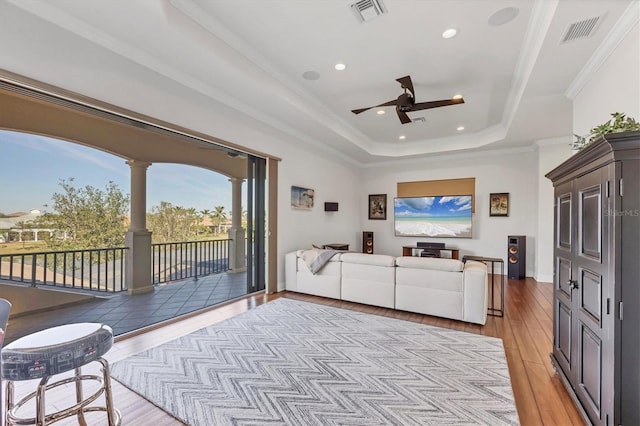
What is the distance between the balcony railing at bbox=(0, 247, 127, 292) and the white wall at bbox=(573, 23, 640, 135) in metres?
5.81

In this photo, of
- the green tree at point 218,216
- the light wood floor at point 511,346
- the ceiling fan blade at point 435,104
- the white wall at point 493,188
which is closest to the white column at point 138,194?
the green tree at point 218,216

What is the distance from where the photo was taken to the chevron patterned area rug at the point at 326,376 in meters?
1.78

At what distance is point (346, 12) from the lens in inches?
97.8

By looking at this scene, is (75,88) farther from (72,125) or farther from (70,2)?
(72,125)

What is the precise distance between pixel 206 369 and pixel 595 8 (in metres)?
4.18

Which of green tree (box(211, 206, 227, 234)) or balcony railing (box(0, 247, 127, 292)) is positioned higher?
green tree (box(211, 206, 227, 234))

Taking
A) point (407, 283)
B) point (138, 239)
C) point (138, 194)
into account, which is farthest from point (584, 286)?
point (138, 194)

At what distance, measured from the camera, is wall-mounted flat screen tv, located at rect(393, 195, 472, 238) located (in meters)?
6.57

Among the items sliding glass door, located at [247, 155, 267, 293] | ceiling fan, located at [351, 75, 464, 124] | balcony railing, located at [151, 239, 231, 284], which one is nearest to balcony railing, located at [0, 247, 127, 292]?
balcony railing, located at [151, 239, 231, 284]

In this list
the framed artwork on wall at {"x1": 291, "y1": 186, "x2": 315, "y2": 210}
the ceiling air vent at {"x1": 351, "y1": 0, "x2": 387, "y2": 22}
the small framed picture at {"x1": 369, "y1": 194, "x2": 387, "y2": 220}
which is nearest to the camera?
A: the ceiling air vent at {"x1": 351, "y1": 0, "x2": 387, "y2": 22}

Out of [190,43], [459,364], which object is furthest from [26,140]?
[459,364]

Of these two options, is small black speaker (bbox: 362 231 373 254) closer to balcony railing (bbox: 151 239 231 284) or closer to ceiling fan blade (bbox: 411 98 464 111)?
balcony railing (bbox: 151 239 231 284)

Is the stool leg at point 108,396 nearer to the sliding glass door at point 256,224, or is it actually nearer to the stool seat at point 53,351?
the stool seat at point 53,351

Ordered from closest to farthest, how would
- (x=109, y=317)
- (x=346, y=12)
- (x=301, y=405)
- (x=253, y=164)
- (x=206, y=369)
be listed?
1. (x=301, y=405)
2. (x=206, y=369)
3. (x=346, y=12)
4. (x=109, y=317)
5. (x=253, y=164)
